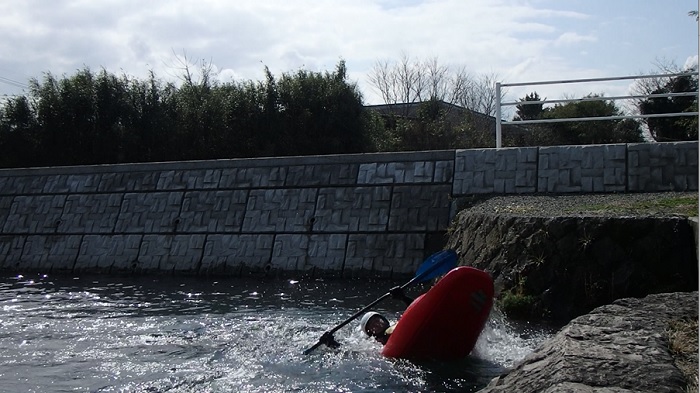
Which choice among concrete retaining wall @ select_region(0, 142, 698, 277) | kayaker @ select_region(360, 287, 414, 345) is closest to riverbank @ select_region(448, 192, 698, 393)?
concrete retaining wall @ select_region(0, 142, 698, 277)

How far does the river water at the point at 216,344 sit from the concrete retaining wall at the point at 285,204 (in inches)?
44.7

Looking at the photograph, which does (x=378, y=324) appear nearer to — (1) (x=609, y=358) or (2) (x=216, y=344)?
(2) (x=216, y=344)

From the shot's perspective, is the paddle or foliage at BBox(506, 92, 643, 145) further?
foliage at BBox(506, 92, 643, 145)

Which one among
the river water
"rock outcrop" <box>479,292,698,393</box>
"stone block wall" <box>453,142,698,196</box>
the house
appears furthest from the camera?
the house

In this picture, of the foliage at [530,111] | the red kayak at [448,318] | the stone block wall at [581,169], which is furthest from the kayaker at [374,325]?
the foliage at [530,111]

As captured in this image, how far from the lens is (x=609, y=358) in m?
4.16

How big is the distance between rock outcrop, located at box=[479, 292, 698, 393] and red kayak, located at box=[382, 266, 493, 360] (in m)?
1.92

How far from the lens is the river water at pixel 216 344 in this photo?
7.17 metres

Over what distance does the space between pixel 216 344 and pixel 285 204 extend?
6254 millimetres

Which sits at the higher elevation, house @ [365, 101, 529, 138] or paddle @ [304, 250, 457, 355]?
house @ [365, 101, 529, 138]

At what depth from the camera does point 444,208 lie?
13422 mm

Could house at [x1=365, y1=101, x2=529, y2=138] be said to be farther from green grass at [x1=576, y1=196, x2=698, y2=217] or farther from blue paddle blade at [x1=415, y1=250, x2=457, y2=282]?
blue paddle blade at [x1=415, y1=250, x2=457, y2=282]

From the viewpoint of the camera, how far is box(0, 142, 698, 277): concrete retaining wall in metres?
12.9

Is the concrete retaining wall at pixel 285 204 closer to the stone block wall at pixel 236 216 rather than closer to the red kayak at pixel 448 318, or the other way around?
the stone block wall at pixel 236 216
